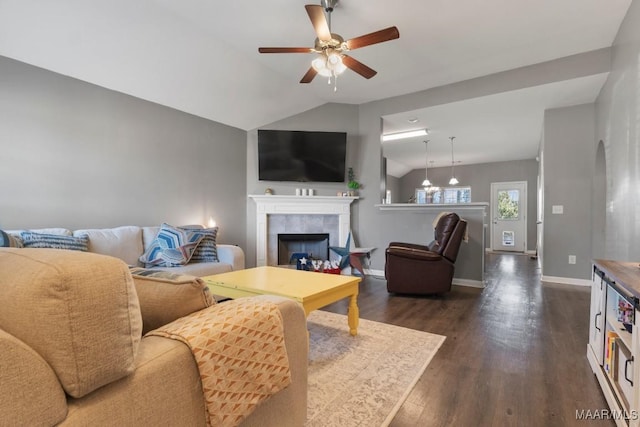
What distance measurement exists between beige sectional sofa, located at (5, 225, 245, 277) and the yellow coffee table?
2.02 feet

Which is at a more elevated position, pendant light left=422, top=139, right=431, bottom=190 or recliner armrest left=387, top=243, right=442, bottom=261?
pendant light left=422, top=139, right=431, bottom=190

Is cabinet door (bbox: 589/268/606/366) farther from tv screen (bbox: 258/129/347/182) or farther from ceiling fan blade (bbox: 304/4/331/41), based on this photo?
tv screen (bbox: 258/129/347/182)

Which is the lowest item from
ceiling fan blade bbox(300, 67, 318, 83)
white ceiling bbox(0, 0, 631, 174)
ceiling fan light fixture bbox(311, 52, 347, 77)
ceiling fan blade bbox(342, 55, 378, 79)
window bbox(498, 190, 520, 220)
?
window bbox(498, 190, 520, 220)

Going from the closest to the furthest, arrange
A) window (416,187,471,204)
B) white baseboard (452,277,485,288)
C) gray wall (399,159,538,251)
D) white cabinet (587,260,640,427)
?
white cabinet (587,260,640,427)
white baseboard (452,277,485,288)
gray wall (399,159,538,251)
window (416,187,471,204)

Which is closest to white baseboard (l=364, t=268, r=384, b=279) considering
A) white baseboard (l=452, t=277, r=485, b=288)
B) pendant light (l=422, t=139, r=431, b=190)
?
white baseboard (l=452, t=277, r=485, b=288)

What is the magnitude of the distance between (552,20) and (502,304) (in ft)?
9.45

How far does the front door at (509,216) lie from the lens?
8406mm

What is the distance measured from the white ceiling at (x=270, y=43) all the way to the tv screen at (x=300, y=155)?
0.57m

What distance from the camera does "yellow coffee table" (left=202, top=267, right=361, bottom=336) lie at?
207 centimetres

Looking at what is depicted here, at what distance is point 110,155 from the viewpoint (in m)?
3.42

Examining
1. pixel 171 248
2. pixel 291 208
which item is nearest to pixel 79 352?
pixel 171 248

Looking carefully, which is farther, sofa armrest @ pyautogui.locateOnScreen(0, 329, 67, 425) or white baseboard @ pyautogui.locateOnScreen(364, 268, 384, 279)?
white baseboard @ pyautogui.locateOnScreen(364, 268, 384, 279)

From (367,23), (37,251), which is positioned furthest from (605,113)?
(37,251)

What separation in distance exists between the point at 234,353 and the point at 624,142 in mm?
3716
